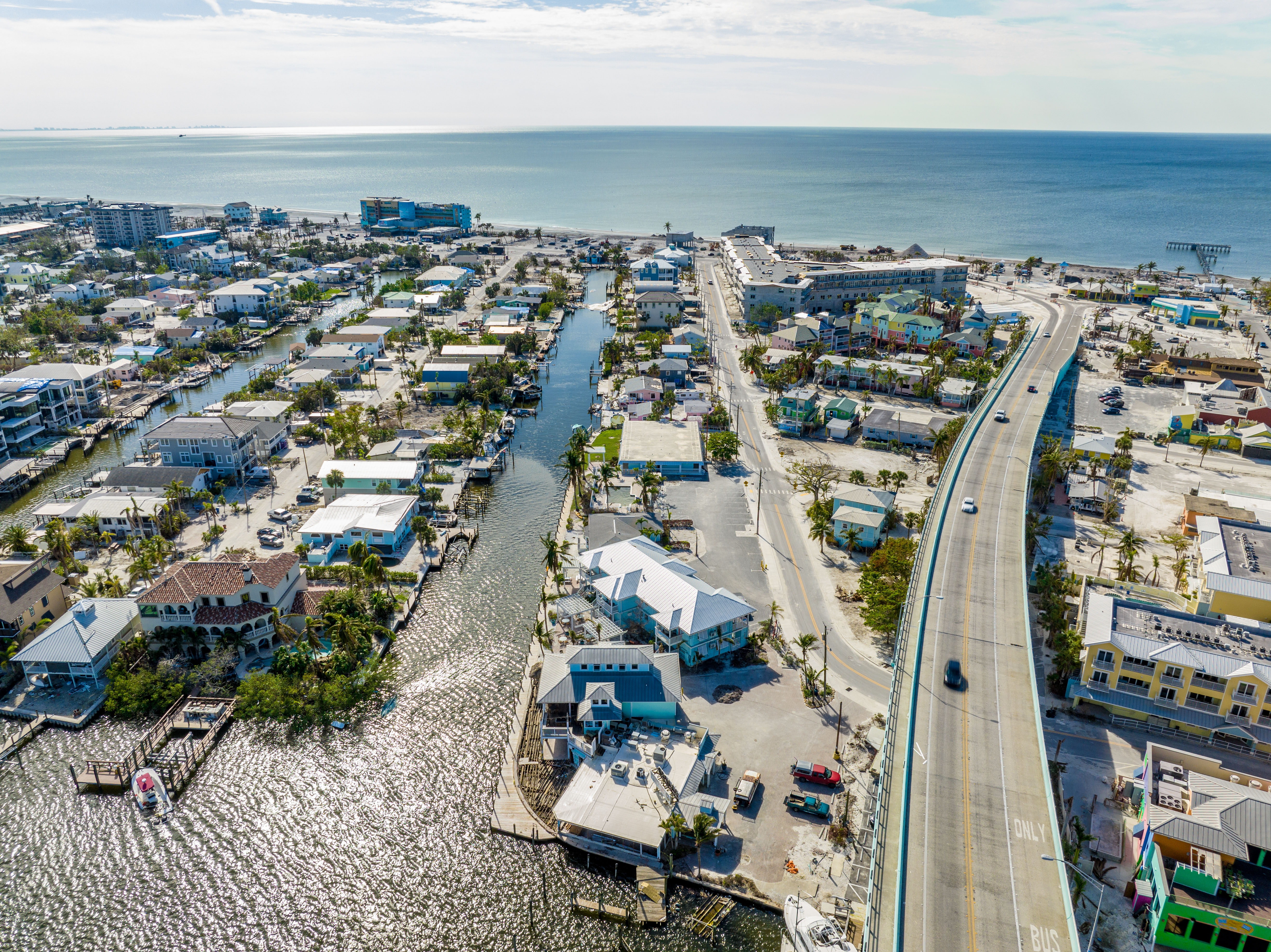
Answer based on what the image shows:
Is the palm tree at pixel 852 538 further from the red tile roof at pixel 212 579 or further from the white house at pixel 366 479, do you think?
the red tile roof at pixel 212 579

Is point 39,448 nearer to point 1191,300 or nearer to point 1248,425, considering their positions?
point 1248,425

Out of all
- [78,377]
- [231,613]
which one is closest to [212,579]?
[231,613]

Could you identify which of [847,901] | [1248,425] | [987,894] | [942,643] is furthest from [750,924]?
[1248,425]

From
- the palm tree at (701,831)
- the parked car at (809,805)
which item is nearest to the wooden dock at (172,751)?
the palm tree at (701,831)

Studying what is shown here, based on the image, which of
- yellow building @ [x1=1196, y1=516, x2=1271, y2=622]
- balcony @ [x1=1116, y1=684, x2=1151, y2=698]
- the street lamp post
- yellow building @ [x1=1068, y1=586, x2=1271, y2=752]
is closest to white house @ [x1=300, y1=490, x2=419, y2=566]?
the street lamp post

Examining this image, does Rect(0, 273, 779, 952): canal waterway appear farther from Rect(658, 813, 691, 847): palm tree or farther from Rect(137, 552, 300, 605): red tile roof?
Rect(137, 552, 300, 605): red tile roof

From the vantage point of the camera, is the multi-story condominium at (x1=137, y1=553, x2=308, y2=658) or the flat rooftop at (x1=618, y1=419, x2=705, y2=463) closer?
the multi-story condominium at (x1=137, y1=553, x2=308, y2=658)
